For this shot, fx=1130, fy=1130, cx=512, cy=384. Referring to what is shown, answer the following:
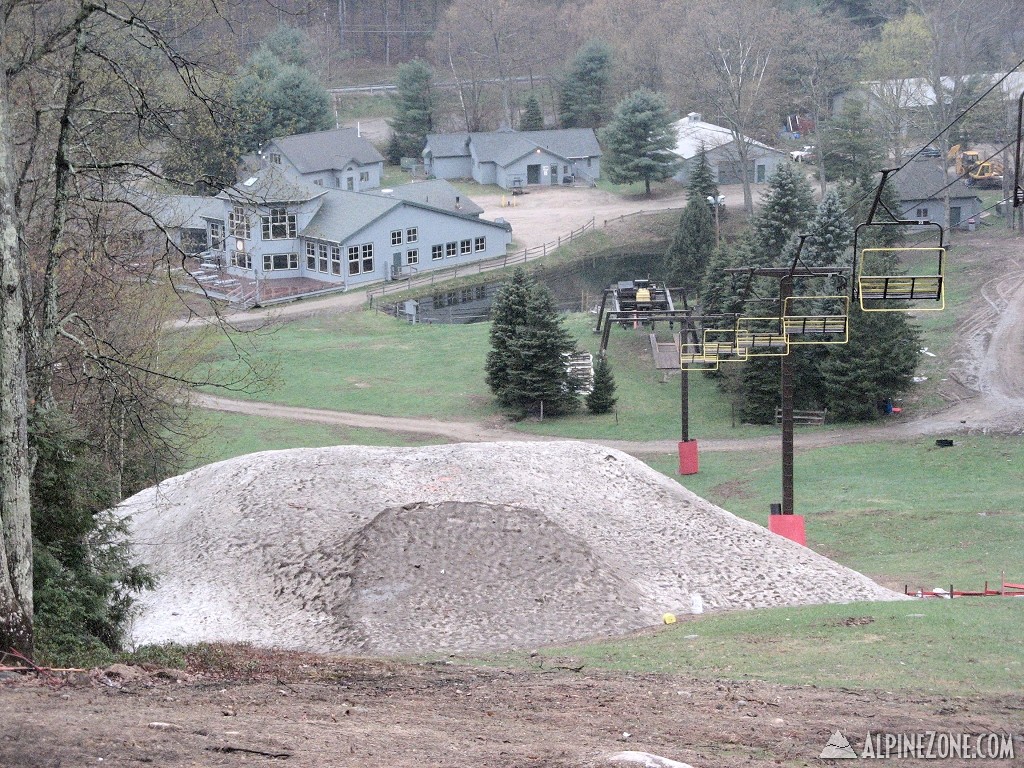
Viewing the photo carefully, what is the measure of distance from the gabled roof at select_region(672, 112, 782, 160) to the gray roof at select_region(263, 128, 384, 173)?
79.8ft

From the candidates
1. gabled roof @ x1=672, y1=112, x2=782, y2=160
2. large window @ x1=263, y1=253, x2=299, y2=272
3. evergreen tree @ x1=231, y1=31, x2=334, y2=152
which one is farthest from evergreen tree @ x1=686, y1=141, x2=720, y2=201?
evergreen tree @ x1=231, y1=31, x2=334, y2=152

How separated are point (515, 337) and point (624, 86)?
6462 cm

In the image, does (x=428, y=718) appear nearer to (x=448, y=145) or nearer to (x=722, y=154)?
(x=722, y=154)

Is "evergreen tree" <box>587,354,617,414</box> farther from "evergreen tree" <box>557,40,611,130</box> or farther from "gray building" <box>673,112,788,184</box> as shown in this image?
"evergreen tree" <box>557,40,611,130</box>

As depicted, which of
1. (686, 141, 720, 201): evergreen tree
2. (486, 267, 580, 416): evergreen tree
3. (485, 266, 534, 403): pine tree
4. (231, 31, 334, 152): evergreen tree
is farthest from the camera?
(231, 31, 334, 152): evergreen tree

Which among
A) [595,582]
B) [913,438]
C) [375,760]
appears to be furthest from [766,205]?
[375,760]

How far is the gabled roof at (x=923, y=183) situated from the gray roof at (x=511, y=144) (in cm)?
2840

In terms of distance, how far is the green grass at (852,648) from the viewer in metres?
13.7

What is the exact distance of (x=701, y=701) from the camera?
494 inches

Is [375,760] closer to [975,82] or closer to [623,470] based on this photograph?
[623,470]

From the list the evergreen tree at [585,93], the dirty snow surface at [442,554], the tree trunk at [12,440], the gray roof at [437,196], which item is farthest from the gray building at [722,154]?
the tree trunk at [12,440]

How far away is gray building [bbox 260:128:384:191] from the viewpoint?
8419 centimetres

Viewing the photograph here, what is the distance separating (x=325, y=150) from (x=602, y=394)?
162 feet

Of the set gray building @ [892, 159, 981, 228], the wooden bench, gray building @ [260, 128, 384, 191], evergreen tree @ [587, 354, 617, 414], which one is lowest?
the wooden bench
